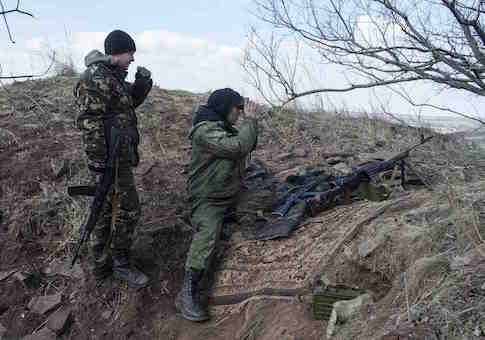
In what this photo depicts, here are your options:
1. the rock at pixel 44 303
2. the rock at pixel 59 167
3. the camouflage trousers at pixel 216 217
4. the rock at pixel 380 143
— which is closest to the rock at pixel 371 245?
the camouflage trousers at pixel 216 217

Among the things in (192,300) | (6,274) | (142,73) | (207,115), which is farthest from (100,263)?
(142,73)

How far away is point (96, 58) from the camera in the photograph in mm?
3377

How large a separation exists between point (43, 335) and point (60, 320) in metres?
0.16

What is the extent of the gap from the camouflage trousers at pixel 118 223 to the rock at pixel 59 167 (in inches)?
70.4

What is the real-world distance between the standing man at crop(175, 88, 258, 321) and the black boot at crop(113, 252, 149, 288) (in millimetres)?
402

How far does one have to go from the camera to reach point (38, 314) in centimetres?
365

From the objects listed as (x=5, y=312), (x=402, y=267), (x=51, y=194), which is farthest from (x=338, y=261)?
(x=51, y=194)

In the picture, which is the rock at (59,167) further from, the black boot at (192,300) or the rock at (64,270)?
the black boot at (192,300)

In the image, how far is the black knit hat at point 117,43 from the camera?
3.36 m

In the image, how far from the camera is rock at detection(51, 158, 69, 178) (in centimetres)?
507

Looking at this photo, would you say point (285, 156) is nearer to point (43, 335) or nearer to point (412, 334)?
point (43, 335)

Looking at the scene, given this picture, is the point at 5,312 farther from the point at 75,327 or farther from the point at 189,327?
the point at 189,327

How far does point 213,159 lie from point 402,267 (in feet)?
5.28

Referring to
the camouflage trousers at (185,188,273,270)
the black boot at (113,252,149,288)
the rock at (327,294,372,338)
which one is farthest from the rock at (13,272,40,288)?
the rock at (327,294,372,338)
